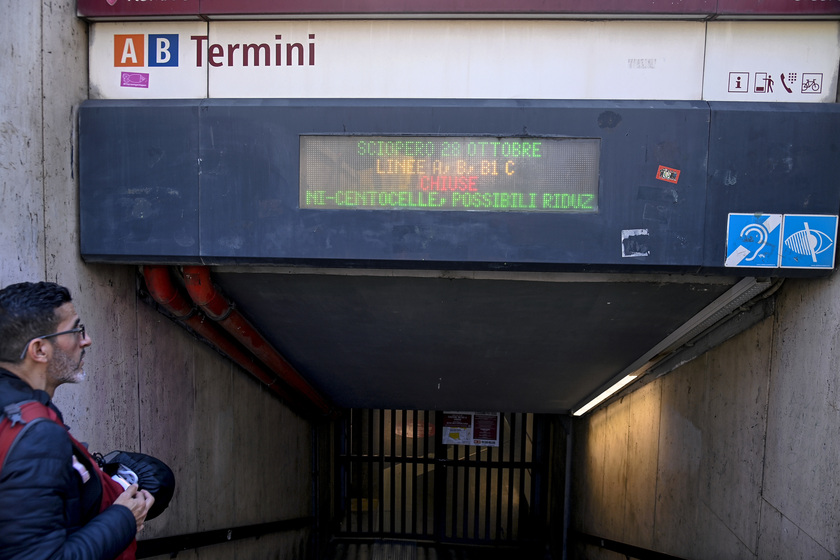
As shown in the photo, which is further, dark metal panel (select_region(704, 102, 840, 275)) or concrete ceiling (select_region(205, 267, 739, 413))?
concrete ceiling (select_region(205, 267, 739, 413))

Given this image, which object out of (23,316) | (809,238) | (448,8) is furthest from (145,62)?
(809,238)

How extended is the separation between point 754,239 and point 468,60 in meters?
1.59

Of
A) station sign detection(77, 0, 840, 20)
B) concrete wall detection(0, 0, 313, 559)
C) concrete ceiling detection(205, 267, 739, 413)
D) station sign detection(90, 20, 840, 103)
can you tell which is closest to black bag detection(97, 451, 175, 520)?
concrete wall detection(0, 0, 313, 559)

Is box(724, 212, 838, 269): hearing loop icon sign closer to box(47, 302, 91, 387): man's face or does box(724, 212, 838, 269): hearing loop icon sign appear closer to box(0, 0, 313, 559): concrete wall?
box(47, 302, 91, 387): man's face

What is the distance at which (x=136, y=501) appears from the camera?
63.5 inches

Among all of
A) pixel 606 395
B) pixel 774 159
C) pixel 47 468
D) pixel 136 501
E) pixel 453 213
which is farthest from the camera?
pixel 606 395

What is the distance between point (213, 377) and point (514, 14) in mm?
3044

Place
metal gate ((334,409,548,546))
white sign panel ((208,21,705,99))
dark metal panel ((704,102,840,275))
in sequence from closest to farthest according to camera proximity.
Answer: dark metal panel ((704,102,840,275)) < white sign panel ((208,21,705,99)) < metal gate ((334,409,548,546))

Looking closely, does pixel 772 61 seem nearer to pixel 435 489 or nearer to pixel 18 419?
pixel 18 419

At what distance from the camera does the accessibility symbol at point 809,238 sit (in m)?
2.43

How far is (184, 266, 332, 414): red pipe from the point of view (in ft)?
9.69

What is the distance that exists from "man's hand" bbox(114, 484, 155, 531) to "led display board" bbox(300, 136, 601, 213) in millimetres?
1400

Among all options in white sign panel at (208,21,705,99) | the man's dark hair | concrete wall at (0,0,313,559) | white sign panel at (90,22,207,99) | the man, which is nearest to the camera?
the man

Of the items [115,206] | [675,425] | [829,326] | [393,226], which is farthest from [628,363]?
[115,206]
